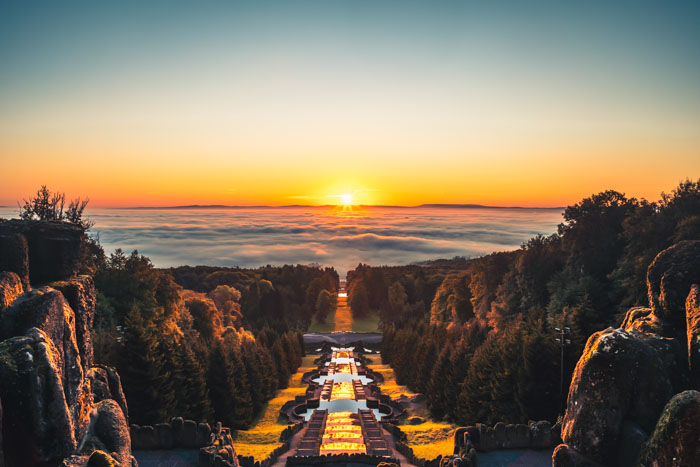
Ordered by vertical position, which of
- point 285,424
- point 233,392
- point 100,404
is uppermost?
point 100,404

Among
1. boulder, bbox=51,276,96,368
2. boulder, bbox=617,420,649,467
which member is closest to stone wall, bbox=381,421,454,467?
boulder, bbox=617,420,649,467

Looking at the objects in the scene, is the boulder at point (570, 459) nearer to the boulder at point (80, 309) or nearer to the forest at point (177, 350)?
the boulder at point (80, 309)

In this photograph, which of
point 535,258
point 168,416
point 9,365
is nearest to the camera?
point 9,365

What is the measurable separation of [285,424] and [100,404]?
32.6 metres

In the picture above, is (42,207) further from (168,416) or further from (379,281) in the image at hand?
(379,281)

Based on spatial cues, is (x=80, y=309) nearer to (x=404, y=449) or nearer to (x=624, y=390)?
(x=624, y=390)

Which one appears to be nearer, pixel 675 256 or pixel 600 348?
pixel 600 348

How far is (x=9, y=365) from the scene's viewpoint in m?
11.2

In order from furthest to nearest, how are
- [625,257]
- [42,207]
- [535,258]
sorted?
1. [535,258]
2. [42,207]
3. [625,257]

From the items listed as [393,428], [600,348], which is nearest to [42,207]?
[393,428]

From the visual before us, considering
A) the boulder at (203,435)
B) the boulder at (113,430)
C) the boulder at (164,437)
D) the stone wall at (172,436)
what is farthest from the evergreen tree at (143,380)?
the boulder at (113,430)

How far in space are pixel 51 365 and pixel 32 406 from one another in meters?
1.01

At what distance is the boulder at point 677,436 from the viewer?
10.4 meters

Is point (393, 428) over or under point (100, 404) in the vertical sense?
under
